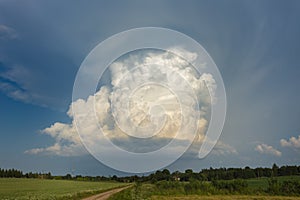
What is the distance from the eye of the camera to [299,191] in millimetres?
49000

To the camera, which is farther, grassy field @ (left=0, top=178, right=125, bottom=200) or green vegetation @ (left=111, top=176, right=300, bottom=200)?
green vegetation @ (left=111, top=176, right=300, bottom=200)

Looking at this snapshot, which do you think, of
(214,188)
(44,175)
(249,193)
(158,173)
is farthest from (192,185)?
(44,175)

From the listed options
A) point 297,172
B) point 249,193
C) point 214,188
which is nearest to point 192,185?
point 214,188

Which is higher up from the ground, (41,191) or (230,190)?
(41,191)

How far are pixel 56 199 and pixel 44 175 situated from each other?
14748 centimetres

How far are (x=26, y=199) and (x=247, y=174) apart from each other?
84965 mm

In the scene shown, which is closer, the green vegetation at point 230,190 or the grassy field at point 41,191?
the grassy field at point 41,191

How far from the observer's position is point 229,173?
10981 centimetres

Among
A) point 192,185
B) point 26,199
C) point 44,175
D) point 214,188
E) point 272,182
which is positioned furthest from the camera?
point 44,175

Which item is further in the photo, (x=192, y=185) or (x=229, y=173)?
(x=229, y=173)

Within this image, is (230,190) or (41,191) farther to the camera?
(41,191)

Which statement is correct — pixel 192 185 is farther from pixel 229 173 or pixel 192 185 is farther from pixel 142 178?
pixel 142 178

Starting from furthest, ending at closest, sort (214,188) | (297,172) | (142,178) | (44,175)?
(142,178)
(44,175)
(297,172)
(214,188)

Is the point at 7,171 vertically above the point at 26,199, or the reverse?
the point at 7,171
